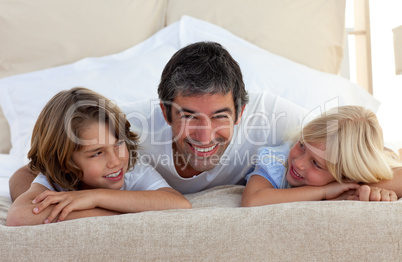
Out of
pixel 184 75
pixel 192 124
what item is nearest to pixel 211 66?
pixel 184 75

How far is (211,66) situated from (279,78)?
0.67 metres

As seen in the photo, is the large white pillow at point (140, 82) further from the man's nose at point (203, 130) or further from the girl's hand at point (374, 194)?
the girl's hand at point (374, 194)

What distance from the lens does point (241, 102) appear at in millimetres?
1505

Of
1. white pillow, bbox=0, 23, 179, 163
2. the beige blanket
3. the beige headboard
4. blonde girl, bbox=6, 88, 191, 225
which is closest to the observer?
the beige blanket

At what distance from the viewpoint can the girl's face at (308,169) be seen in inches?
53.6

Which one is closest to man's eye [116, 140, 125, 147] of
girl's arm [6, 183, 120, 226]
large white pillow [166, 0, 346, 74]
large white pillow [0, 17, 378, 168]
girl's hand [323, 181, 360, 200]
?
girl's arm [6, 183, 120, 226]

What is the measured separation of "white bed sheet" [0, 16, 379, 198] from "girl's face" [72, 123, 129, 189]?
556 millimetres

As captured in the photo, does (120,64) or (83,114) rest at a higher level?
(120,64)

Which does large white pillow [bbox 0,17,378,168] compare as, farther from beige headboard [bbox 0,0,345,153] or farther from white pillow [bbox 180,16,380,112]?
beige headboard [bbox 0,0,345,153]

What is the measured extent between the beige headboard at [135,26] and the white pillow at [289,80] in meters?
0.19

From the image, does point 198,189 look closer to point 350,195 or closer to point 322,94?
point 350,195

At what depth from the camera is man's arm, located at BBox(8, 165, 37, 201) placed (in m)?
1.41

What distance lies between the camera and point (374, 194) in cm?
123

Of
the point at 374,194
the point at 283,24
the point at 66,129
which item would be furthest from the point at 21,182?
the point at 283,24
